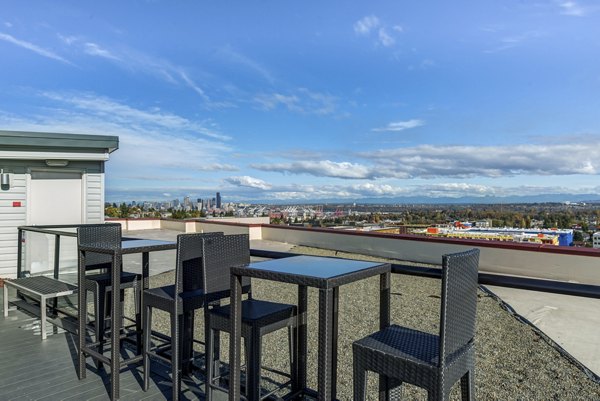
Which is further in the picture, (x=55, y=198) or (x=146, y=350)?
(x=55, y=198)

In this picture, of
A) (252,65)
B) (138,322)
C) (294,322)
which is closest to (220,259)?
(294,322)

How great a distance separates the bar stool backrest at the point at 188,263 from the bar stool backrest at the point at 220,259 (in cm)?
9

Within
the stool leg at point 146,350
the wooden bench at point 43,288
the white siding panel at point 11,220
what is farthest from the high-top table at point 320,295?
the white siding panel at point 11,220

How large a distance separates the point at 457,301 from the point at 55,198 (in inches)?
233

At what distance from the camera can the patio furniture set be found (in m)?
1.27

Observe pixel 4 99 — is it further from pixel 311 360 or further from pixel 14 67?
pixel 311 360

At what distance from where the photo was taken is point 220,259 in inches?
77.1

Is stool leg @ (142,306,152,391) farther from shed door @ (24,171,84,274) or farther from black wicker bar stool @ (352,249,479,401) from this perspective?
shed door @ (24,171,84,274)

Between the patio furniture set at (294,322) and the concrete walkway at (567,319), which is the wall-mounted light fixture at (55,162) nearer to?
the patio furniture set at (294,322)

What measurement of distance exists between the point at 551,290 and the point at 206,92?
25840mm

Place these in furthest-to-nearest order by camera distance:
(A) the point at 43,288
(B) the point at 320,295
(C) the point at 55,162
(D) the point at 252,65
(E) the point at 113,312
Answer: (D) the point at 252,65
(C) the point at 55,162
(A) the point at 43,288
(E) the point at 113,312
(B) the point at 320,295

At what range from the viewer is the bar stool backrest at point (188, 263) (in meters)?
2.09

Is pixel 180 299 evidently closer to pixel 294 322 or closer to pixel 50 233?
pixel 294 322

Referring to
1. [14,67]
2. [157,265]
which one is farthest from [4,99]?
[157,265]
